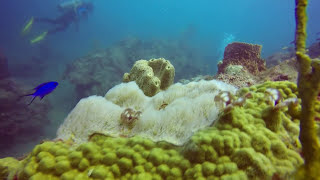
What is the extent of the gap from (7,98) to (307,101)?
14495mm

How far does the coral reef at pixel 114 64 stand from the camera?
14.6 metres

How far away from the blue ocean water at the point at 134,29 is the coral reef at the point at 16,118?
1.71 feet

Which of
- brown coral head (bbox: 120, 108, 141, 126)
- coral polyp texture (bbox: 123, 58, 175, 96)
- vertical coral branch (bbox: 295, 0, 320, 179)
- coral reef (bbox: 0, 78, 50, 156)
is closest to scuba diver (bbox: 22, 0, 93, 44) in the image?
coral reef (bbox: 0, 78, 50, 156)

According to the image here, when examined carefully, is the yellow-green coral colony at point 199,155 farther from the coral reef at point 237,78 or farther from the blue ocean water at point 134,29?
the blue ocean water at point 134,29

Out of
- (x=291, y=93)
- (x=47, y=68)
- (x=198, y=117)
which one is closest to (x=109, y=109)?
(x=198, y=117)

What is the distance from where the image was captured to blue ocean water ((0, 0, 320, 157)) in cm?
2457

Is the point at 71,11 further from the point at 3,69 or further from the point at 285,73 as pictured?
the point at 285,73

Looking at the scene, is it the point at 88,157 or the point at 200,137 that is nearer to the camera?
the point at 200,137

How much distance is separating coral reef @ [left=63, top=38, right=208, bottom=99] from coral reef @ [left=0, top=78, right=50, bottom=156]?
10.4ft

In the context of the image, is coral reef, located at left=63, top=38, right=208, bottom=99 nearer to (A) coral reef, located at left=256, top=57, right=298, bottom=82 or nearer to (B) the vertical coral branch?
(A) coral reef, located at left=256, top=57, right=298, bottom=82

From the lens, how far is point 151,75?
11.2 feet

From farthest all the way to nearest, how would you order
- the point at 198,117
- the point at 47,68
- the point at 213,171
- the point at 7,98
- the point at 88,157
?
the point at 47,68, the point at 7,98, the point at 198,117, the point at 88,157, the point at 213,171

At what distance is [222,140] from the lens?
1540 mm

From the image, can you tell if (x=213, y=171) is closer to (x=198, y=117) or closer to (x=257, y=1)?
(x=198, y=117)
